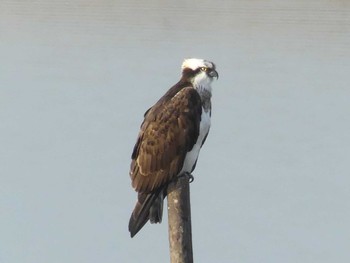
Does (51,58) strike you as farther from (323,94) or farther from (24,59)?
(323,94)

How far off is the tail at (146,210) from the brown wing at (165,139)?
4 cm

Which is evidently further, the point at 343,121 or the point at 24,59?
the point at 24,59

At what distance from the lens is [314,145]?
1074 centimetres

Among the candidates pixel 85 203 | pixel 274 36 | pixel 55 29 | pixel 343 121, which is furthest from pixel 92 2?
pixel 85 203

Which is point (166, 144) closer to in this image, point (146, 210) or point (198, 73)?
point (146, 210)

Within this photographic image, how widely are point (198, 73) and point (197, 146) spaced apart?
41 cm

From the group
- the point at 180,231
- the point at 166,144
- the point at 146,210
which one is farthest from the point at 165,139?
the point at 180,231

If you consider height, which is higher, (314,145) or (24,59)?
(24,59)

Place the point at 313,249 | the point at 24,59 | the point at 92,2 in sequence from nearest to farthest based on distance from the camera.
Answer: the point at 313,249 < the point at 24,59 < the point at 92,2

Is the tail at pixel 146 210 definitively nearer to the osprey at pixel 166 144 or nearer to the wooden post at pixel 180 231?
the osprey at pixel 166 144

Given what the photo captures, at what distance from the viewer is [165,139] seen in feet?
21.1

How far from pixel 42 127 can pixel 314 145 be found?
225 centimetres

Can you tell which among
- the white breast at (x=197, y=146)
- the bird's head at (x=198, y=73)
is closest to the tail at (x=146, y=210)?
the white breast at (x=197, y=146)

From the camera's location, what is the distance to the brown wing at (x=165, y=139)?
632 centimetres
